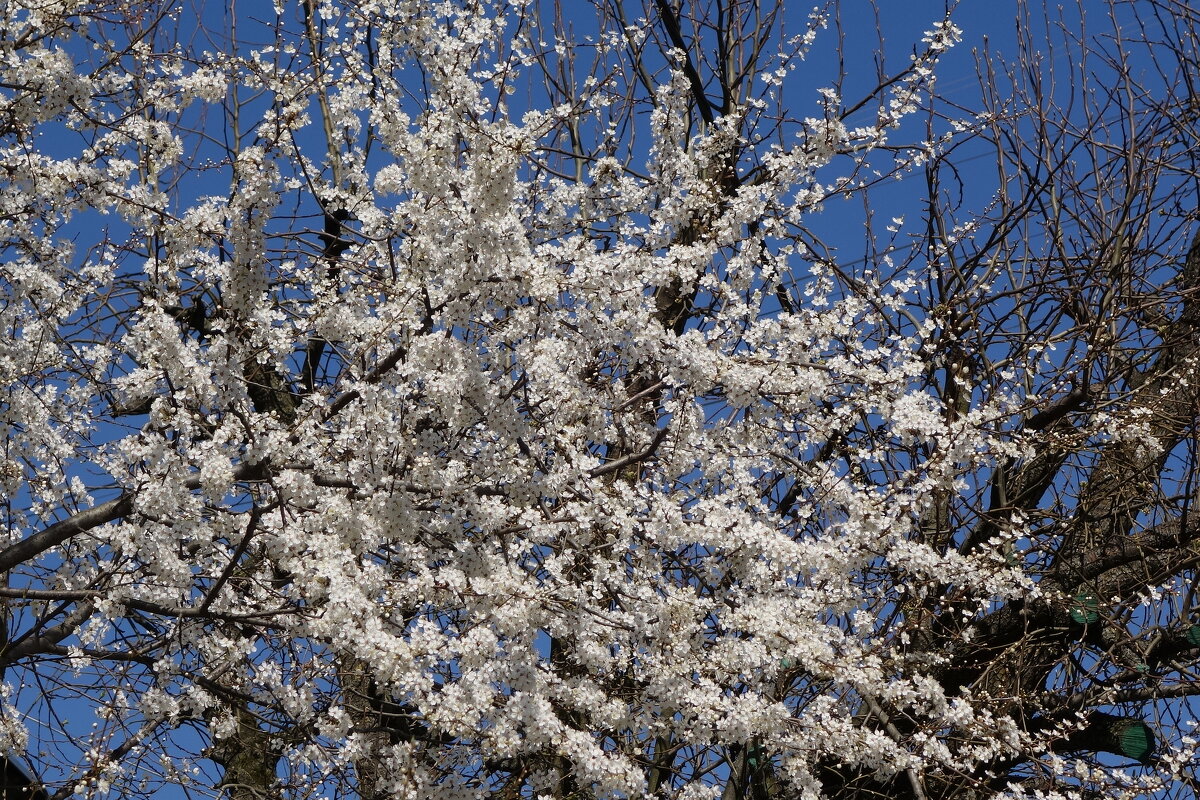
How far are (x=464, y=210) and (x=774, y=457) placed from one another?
95.0 inches

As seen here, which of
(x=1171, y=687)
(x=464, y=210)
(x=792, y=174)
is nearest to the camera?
(x=464, y=210)

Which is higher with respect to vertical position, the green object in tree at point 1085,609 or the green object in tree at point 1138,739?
the green object in tree at point 1085,609

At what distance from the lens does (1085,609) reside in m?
6.38

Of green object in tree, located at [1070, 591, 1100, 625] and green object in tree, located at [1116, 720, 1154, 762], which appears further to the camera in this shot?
green object in tree, located at [1116, 720, 1154, 762]

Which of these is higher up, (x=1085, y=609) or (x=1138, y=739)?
(x=1085, y=609)

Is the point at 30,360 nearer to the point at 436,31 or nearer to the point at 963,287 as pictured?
the point at 436,31

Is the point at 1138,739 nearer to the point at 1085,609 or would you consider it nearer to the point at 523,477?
the point at 1085,609

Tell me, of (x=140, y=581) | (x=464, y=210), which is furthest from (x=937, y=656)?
(x=140, y=581)

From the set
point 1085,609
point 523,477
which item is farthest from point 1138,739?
point 523,477

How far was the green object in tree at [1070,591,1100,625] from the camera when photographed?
633 centimetres

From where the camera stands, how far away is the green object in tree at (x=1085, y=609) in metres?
6.33

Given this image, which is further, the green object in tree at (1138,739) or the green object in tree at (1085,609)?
the green object in tree at (1138,739)

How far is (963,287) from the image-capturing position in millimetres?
7984

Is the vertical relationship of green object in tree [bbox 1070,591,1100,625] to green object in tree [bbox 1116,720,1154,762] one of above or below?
above
